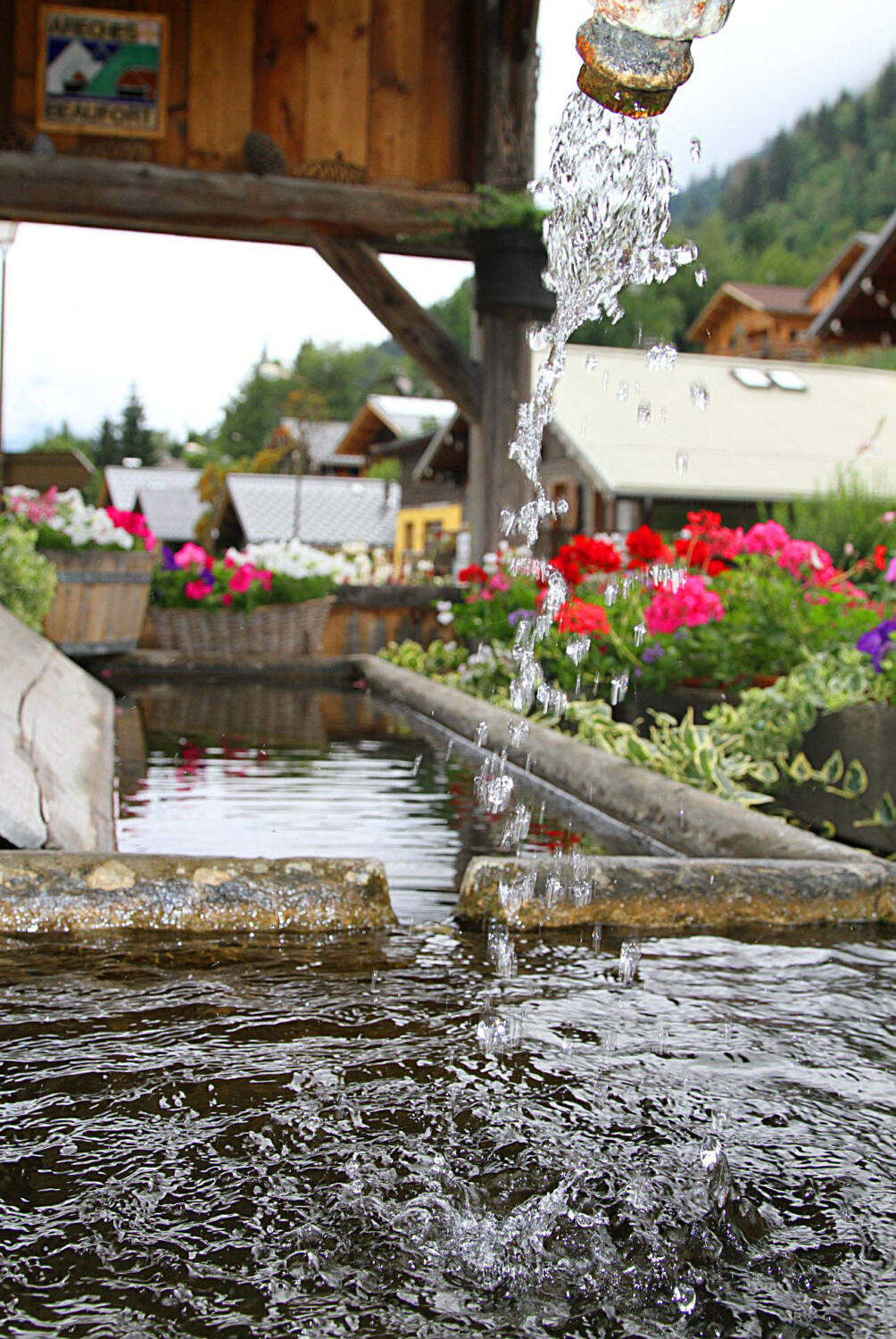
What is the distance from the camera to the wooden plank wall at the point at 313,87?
8.70 meters

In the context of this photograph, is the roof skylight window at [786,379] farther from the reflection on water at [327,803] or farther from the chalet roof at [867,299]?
the reflection on water at [327,803]

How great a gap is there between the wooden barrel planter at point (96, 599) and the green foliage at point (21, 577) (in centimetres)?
139

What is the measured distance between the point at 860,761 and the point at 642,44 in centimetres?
290

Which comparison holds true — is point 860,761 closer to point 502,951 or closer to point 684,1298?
point 502,951

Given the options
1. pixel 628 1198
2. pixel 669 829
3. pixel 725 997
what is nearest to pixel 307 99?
pixel 669 829

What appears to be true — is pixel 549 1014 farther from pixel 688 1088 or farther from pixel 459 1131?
pixel 459 1131

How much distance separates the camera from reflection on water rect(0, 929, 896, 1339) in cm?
137

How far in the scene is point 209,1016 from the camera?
7.18 feet

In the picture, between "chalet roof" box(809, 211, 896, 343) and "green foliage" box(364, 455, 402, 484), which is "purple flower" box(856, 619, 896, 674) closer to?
"chalet roof" box(809, 211, 896, 343)

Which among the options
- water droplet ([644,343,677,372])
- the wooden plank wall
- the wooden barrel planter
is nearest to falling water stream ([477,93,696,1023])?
water droplet ([644,343,677,372])

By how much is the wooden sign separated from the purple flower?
21.1 ft

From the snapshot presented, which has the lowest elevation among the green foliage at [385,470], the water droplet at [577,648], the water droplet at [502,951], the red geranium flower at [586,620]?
the water droplet at [502,951]

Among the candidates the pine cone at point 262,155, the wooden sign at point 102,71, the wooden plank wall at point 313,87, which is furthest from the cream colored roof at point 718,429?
the wooden sign at point 102,71

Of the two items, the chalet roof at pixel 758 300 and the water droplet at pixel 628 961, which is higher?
the chalet roof at pixel 758 300
